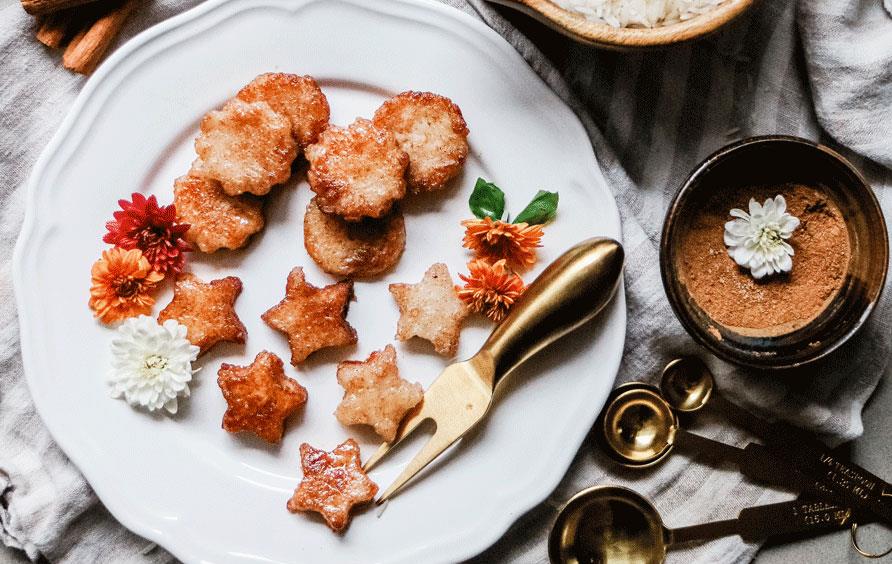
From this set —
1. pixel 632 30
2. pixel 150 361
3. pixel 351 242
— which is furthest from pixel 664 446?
pixel 150 361

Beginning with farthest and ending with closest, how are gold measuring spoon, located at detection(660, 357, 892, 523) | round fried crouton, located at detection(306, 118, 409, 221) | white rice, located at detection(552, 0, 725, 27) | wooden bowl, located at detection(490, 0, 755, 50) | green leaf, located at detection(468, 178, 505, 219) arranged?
gold measuring spoon, located at detection(660, 357, 892, 523), green leaf, located at detection(468, 178, 505, 219), round fried crouton, located at detection(306, 118, 409, 221), white rice, located at detection(552, 0, 725, 27), wooden bowl, located at detection(490, 0, 755, 50)

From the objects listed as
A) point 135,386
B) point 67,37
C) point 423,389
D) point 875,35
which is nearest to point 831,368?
point 875,35

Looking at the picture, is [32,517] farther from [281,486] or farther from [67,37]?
[67,37]

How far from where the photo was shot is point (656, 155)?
2.44 metres

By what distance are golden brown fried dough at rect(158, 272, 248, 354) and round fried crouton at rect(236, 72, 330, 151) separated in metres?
0.50

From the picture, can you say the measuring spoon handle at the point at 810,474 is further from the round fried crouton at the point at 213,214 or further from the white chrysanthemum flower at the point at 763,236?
the round fried crouton at the point at 213,214

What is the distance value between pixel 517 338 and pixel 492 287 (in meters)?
0.17

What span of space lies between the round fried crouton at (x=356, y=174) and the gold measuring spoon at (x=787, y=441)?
1052 mm

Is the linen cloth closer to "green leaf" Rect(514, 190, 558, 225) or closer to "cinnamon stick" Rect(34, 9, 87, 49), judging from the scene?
"cinnamon stick" Rect(34, 9, 87, 49)

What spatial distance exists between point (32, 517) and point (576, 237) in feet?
6.22

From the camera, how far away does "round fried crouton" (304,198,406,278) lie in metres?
2.35

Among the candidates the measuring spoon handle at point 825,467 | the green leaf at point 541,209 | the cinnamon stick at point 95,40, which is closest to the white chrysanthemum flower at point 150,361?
the cinnamon stick at point 95,40

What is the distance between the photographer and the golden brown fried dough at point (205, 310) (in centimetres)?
231

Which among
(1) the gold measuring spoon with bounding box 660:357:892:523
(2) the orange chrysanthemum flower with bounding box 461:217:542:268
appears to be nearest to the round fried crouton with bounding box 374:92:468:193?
(2) the orange chrysanthemum flower with bounding box 461:217:542:268
